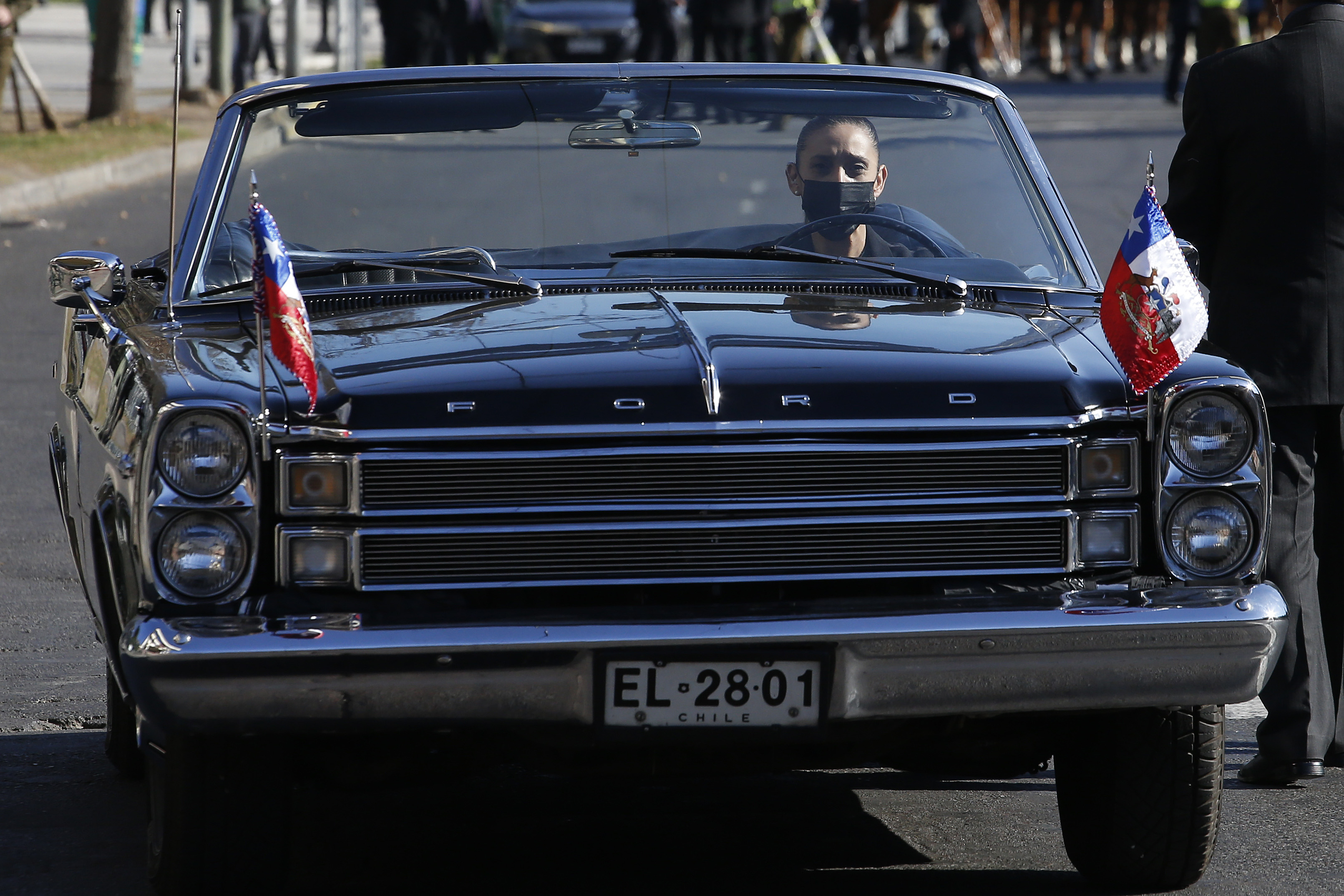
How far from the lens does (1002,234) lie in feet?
15.8

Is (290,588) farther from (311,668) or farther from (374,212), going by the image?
(374,212)

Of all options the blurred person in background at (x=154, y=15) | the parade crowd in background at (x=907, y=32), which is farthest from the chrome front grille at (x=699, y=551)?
the blurred person in background at (x=154, y=15)

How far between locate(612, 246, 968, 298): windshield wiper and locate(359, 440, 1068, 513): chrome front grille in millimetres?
884

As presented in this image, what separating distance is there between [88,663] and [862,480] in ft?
10.0

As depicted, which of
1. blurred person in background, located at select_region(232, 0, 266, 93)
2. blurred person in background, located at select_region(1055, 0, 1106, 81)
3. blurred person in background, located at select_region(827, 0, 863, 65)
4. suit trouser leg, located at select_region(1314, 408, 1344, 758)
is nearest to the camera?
suit trouser leg, located at select_region(1314, 408, 1344, 758)

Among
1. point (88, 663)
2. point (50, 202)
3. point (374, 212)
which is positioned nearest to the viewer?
point (374, 212)

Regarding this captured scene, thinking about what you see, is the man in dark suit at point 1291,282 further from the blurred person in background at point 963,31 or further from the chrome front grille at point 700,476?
the blurred person in background at point 963,31

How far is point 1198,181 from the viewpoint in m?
4.94

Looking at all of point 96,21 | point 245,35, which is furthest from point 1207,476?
point 245,35

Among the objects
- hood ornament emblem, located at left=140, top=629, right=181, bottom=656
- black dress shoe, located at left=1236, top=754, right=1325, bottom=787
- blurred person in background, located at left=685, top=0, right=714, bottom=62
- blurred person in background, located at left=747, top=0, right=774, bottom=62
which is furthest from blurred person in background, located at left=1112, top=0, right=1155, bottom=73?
hood ornament emblem, located at left=140, top=629, right=181, bottom=656

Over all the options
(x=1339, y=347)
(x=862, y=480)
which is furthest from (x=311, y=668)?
(x=1339, y=347)

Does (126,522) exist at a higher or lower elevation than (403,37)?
lower

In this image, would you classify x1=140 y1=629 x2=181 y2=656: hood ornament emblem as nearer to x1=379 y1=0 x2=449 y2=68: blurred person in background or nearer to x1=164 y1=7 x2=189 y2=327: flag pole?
x1=164 y1=7 x2=189 y2=327: flag pole

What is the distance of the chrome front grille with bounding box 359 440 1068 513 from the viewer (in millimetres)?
3533
